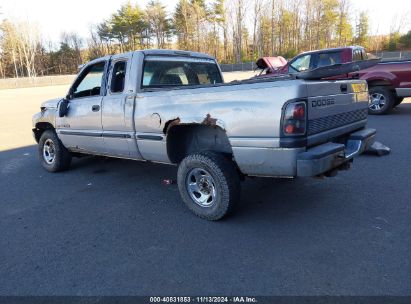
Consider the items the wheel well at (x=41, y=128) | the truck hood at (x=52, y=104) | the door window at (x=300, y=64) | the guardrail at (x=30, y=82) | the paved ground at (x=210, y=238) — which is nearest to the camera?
the paved ground at (x=210, y=238)

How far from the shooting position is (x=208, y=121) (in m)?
3.52

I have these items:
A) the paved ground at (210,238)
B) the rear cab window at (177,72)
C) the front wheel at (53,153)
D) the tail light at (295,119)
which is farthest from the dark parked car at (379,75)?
the tail light at (295,119)

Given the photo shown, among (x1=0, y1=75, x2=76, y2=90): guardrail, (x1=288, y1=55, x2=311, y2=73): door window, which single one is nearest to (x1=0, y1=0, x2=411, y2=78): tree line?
(x1=0, y1=75, x2=76, y2=90): guardrail

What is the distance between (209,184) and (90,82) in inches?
107

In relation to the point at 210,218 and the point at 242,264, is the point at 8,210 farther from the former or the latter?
the point at 242,264

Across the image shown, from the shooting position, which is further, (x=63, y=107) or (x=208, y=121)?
(x=63, y=107)

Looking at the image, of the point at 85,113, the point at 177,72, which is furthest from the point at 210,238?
the point at 85,113

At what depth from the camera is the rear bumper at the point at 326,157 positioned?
9.86ft

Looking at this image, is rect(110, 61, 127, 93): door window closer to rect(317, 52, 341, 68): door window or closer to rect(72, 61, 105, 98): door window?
rect(72, 61, 105, 98): door window

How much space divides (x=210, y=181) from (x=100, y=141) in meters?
2.07

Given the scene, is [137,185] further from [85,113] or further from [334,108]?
[334,108]

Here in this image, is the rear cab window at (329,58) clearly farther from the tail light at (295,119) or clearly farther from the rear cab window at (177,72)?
the tail light at (295,119)

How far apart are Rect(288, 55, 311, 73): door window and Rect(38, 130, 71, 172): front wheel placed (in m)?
7.60

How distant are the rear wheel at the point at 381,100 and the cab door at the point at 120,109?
25.3 feet
